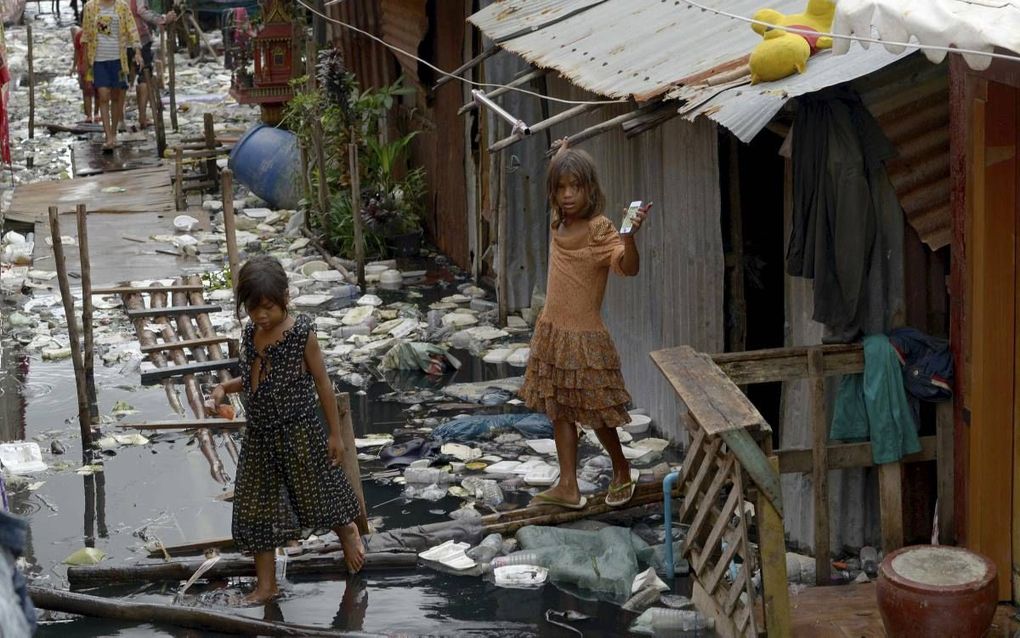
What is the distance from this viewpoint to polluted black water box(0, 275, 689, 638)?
565 centimetres

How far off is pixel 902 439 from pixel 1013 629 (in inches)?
34.7

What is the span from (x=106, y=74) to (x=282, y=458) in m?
13.1

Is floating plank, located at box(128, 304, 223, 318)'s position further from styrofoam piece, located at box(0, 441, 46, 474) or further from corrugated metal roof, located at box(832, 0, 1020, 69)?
corrugated metal roof, located at box(832, 0, 1020, 69)

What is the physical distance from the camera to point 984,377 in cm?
497

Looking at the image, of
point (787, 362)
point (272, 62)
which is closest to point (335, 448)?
point (787, 362)

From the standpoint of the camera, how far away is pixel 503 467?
23.9ft

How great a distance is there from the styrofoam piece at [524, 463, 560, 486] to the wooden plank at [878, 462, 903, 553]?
196cm

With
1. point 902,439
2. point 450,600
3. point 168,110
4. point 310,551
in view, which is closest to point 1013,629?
point 902,439

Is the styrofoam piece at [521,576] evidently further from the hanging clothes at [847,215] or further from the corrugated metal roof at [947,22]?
the corrugated metal roof at [947,22]

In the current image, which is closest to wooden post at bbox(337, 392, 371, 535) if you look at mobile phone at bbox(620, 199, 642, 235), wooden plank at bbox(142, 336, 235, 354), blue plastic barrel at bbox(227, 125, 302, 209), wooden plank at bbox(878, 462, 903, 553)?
mobile phone at bbox(620, 199, 642, 235)

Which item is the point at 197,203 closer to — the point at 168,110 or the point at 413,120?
the point at 413,120

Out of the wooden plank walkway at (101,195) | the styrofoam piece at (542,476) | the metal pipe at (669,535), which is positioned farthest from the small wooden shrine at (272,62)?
the metal pipe at (669,535)

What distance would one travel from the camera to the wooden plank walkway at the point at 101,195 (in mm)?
14469

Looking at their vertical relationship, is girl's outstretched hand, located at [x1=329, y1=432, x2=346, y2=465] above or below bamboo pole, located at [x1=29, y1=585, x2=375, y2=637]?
above
